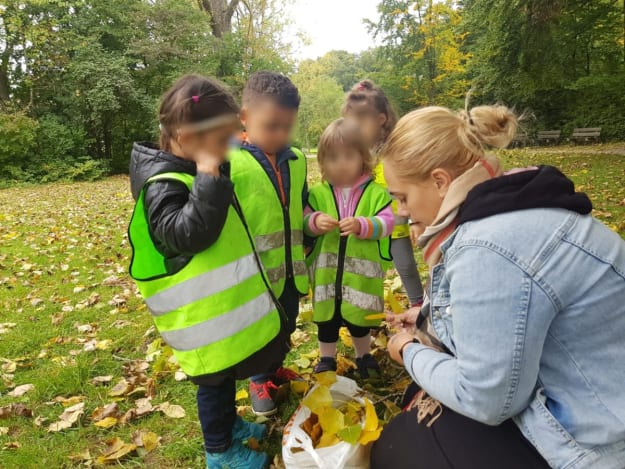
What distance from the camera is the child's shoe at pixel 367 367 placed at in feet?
7.77

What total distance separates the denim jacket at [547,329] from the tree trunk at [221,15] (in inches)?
712

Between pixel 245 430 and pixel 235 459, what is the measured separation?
19 centimetres

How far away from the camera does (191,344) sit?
1606 millimetres

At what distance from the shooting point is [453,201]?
1.26 meters

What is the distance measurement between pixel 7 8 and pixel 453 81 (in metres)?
19.0

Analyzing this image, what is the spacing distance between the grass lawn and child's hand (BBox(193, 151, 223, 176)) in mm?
1329

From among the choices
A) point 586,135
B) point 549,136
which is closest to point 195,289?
point 586,135

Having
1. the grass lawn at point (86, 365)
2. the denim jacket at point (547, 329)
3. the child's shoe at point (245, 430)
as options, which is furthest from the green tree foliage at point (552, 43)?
the grass lawn at point (86, 365)

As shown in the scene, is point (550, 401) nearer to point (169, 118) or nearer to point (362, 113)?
point (169, 118)

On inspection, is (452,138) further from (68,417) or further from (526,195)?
(68,417)

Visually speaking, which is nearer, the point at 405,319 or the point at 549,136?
the point at 405,319

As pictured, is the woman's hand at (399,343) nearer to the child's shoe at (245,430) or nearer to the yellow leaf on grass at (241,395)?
the child's shoe at (245,430)

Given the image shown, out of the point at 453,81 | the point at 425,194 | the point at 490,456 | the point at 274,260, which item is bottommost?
the point at 490,456

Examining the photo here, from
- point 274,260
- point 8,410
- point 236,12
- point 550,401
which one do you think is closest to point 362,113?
point 274,260
